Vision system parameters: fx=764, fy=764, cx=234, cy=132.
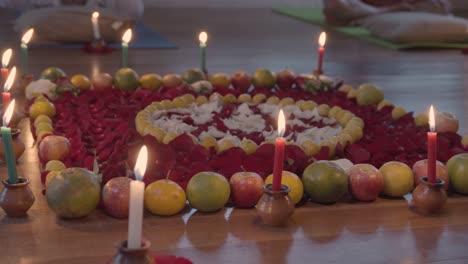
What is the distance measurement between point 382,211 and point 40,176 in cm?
89

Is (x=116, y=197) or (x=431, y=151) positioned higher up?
(x=431, y=151)

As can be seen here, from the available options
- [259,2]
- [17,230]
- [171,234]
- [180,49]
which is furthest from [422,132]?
[259,2]

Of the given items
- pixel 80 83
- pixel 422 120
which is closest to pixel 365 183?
pixel 422 120

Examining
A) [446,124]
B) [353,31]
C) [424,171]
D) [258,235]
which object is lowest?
[258,235]

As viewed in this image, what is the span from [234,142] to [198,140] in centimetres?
11

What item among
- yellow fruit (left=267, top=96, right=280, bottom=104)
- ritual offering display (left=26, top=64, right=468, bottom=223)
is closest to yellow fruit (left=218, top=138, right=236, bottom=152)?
ritual offering display (left=26, top=64, right=468, bottom=223)

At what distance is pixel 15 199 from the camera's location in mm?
1702

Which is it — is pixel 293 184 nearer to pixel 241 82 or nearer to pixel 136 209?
pixel 136 209

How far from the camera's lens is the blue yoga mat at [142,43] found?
4359 millimetres

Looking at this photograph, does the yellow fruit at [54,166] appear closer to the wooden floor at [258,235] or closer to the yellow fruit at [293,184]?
the wooden floor at [258,235]

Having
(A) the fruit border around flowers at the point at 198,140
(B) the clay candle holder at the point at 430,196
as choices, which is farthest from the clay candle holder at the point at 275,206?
(B) the clay candle holder at the point at 430,196

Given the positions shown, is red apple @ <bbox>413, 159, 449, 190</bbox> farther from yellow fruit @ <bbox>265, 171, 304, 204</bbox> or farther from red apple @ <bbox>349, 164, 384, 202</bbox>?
yellow fruit @ <bbox>265, 171, 304, 204</bbox>

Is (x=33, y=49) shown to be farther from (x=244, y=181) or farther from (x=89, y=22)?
(x=244, y=181)

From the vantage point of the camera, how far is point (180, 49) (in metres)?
4.48
